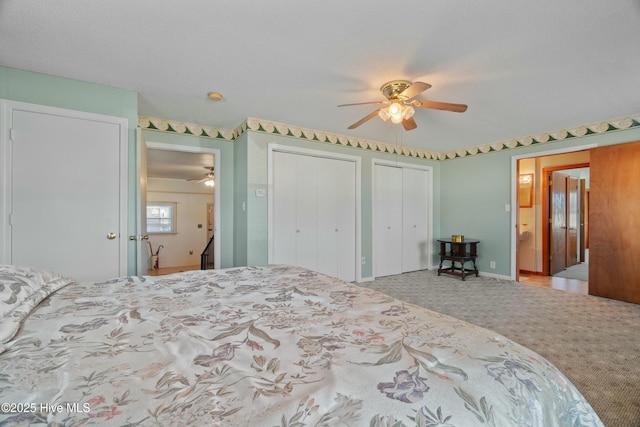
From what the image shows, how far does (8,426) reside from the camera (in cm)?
49

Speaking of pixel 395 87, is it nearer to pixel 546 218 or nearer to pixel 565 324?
pixel 565 324

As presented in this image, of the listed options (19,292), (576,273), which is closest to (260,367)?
(19,292)

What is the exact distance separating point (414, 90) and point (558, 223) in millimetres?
4958

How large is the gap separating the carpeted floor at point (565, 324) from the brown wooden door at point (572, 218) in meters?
2.52

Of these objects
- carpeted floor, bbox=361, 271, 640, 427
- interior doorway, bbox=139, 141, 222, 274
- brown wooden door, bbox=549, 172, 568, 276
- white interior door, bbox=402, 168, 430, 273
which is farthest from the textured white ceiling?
interior doorway, bbox=139, 141, 222, 274

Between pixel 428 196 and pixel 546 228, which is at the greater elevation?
pixel 428 196

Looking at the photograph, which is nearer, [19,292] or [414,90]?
[19,292]

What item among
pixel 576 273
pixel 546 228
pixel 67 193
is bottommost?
pixel 576 273

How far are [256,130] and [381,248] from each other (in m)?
2.72

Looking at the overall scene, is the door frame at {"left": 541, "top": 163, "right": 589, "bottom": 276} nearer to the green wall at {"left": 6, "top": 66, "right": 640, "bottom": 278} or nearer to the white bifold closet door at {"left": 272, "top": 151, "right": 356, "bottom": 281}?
the green wall at {"left": 6, "top": 66, "right": 640, "bottom": 278}

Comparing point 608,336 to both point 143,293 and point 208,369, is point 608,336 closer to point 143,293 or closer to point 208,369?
point 208,369

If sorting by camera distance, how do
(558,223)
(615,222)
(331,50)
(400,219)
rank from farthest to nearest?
1. (558,223)
2. (400,219)
3. (615,222)
4. (331,50)

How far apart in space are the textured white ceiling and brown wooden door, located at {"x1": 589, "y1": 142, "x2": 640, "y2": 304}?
2.24 feet

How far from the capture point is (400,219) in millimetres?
4824
